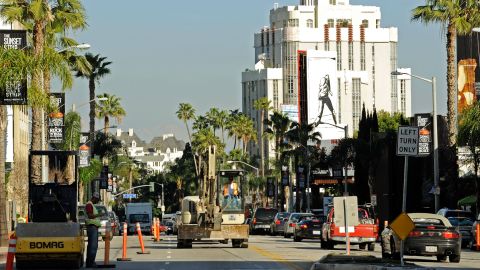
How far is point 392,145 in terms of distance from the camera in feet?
287

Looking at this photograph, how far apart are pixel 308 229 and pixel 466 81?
3498cm

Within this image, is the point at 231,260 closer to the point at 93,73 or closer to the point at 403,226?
the point at 403,226

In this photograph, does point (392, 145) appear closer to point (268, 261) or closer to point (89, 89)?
point (89, 89)

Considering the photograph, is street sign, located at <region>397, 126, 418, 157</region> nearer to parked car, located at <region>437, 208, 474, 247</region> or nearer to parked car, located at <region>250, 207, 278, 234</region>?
parked car, located at <region>437, 208, 474, 247</region>

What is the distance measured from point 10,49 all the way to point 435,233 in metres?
14.7

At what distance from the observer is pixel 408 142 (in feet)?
136

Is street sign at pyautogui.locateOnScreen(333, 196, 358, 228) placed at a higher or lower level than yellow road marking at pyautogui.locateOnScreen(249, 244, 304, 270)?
higher

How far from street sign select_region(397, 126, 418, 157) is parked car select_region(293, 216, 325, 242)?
58.8 feet

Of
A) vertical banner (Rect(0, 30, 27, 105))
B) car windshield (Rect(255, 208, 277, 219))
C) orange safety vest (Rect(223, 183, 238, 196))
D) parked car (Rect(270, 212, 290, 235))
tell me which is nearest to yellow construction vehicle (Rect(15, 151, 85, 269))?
vertical banner (Rect(0, 30, 27, 105))

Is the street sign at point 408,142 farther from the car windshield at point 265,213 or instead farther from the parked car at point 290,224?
the car windshield at point 265,213

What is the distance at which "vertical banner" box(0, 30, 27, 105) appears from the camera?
1570 inches

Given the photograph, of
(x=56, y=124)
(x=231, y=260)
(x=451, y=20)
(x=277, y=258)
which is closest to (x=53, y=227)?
(x=231, y=260)

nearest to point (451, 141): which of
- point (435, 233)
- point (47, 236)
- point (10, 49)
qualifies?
point (435, 233)

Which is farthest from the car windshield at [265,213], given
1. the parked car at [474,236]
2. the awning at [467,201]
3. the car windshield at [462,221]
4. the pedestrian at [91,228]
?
the pedestrian at [91,228]
